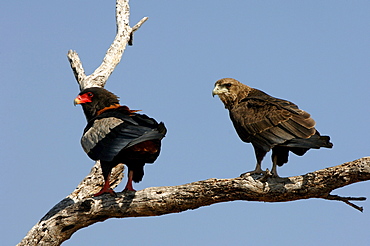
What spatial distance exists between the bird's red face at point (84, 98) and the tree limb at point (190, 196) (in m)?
1.42

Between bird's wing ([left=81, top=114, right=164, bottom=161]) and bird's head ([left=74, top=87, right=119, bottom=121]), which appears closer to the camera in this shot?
bird's wing ([left=81, top=114, right=164, bottom=161])

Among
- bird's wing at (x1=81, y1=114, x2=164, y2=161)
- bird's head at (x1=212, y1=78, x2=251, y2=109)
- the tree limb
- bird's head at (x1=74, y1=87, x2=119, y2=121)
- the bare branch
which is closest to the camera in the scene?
the tree limb

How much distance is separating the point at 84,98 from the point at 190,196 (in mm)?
2137

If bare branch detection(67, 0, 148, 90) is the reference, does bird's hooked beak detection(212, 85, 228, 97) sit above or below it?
below

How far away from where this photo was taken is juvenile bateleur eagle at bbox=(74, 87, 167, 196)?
547cm

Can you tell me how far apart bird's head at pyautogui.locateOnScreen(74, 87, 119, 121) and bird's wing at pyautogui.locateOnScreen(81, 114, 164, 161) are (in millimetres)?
454

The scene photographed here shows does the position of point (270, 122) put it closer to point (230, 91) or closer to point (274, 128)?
point (274, 128)

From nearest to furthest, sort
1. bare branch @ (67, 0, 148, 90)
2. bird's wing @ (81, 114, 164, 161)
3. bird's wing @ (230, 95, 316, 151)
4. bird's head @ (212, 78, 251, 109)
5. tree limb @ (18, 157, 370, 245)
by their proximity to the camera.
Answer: tree limb @ (18, 157, 370, 245), bird's wing @ (81, 114, 164, 161), bird's wing @ (230, 95, 316, 151), bird's head @ (212, 78, 251, 109), bare branch @ (67, 0, 148, 90)

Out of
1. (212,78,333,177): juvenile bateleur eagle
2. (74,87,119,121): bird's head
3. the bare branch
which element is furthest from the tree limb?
the bare branch

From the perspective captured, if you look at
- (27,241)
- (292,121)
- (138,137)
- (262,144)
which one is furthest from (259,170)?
(27,241)

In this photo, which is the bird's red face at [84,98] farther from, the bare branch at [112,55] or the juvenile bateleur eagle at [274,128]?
the juvenile bateleur eagle at [274,128]

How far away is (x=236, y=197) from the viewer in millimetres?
5254

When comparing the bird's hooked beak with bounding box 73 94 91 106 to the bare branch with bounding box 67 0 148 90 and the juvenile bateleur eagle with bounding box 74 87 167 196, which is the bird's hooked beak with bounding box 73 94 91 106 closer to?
the juvenile bateleur eagle with bounding box 74 87 167 196

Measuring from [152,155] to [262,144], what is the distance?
1274mm
